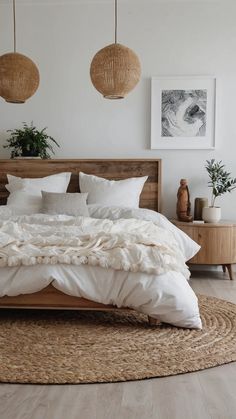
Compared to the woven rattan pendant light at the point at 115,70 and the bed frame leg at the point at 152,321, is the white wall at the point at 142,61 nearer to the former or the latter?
Answer: the woven rattan pendant light at the point at 115,70

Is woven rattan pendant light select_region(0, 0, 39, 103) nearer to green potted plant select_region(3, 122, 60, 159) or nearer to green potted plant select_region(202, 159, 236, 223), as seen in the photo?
green potted plant select_region(3, 122, 60, 159)

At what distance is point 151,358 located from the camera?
2775 mm

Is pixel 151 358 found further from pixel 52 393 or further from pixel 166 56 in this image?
pixel 166 56

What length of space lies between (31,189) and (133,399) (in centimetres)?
309

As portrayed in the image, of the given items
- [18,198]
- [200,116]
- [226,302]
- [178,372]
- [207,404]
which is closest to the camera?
[207,404]

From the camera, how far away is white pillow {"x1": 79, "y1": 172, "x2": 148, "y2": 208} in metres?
5.00

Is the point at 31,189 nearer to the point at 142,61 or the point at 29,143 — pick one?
the point at 29,143

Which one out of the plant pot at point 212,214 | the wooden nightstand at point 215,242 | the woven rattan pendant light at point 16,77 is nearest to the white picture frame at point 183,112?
the plant pot at point 212,214

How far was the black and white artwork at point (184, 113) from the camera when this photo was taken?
5371 mm

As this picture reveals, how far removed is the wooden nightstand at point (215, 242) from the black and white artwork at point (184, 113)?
1045 mm

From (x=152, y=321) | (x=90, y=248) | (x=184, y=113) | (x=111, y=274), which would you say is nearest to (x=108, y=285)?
(x=111, y=274)

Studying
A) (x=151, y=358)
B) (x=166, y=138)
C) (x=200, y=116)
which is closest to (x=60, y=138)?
(x=166, y=138)

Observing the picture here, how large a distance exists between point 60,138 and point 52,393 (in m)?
3.58

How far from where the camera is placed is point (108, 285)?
3.20 metres
